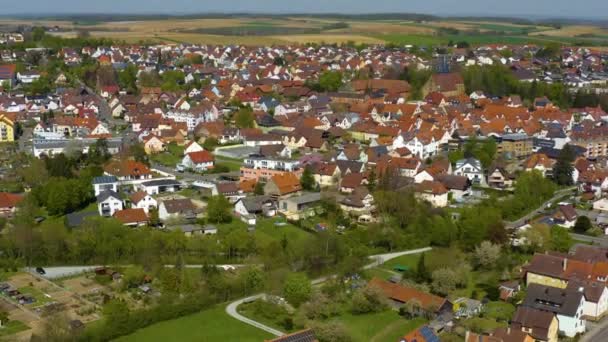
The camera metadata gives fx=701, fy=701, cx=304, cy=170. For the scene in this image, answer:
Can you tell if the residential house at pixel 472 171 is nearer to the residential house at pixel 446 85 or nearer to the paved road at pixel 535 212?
the paved road at pixel 535 212

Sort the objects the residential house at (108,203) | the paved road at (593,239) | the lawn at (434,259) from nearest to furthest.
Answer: the lawn at (434,259) < the paved road at (593,239) < the residential house at (108,203)

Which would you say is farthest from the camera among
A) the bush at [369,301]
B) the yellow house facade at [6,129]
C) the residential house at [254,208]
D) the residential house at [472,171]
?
the yellow house facade at [6,129]

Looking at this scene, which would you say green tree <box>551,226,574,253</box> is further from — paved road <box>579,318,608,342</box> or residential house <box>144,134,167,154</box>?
residential house <box>144,134,167,154</box>

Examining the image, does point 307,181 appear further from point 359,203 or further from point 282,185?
point 359,203

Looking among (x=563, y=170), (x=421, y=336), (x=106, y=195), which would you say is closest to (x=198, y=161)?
(x=106, y=195)

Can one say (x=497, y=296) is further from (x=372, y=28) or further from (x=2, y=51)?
(x=372, y=28)

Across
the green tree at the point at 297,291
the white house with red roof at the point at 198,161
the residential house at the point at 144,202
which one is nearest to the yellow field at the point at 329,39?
the white house with red roof at the point at 198,161
